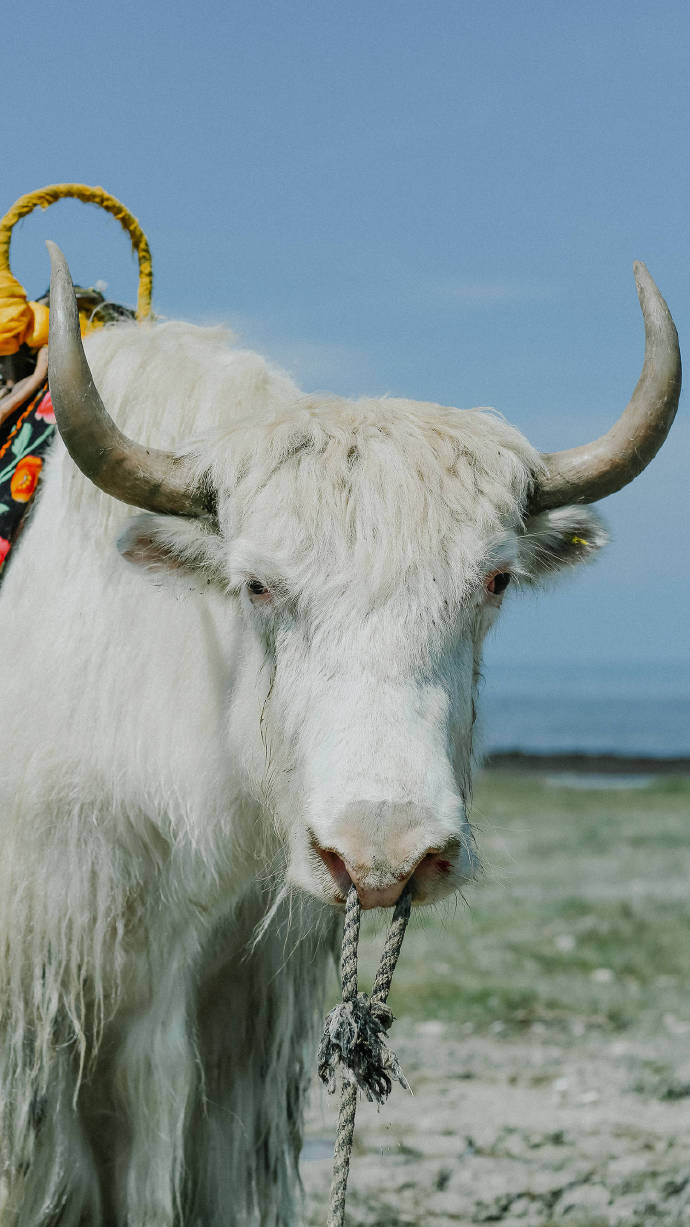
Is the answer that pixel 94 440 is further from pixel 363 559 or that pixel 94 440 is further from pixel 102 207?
pixel 102 207

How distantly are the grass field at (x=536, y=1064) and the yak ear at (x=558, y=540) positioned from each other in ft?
1.89

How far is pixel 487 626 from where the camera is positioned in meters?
2.71

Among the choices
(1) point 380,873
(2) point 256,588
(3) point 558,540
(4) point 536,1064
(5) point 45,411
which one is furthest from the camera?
(4) point 536,1064

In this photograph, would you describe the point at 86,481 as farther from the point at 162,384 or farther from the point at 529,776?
the point at 529,776

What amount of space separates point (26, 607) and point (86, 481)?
0.32 metres

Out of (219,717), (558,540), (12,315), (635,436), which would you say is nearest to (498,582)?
(558,540)

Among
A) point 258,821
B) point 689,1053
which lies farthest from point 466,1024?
point 258,821

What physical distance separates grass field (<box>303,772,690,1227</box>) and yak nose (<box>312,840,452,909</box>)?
1.46ft

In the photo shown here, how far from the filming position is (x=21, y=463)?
Result: 10.8 feet

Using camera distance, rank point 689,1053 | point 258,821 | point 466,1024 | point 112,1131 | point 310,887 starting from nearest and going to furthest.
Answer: point 310,887 < point 258,821 < point 112,1131 < point 689,1053 < point 466,1024

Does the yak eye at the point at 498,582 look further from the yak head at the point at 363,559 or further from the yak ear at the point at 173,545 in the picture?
the yak ear at the point at 173,545

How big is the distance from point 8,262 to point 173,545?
1506 millimetres

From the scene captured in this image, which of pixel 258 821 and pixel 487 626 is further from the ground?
pixel 487 626

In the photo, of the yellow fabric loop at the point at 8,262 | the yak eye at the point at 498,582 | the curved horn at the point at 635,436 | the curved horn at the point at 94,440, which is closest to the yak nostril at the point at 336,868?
the yak eye at the point at 498,582
